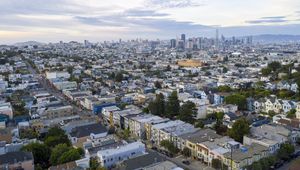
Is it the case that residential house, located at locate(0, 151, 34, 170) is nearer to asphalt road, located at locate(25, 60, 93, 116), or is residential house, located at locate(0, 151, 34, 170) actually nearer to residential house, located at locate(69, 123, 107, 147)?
residential house, located at locate(69, 123, 107, 147)

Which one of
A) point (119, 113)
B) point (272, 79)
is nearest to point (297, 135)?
point (119, 113)

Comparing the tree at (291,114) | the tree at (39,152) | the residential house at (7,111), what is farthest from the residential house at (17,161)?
the tree at (291,114)

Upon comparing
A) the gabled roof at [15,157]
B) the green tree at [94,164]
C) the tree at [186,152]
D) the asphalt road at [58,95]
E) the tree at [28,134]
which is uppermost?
the gabled roof at [15,157]

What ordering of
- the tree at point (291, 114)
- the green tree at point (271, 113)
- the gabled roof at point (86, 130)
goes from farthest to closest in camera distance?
the green tree at point (271, 113) < the tree at point (291, 114) < the gabled roof at point (86, 130)

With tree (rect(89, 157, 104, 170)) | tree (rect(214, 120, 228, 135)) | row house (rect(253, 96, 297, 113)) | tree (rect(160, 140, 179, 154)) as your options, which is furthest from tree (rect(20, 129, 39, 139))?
row house (rect(253, 96, 297, 113))

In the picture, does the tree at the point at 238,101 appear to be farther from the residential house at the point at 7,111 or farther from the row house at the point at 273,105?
the residential house at the point at 7,111

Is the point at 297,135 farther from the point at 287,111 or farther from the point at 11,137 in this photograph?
the point at 11,137
